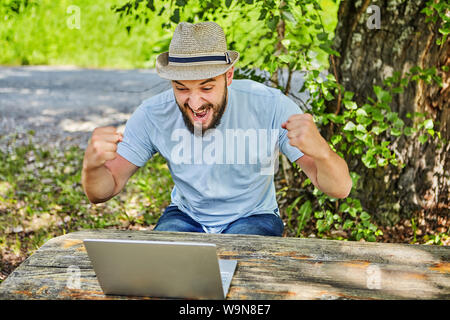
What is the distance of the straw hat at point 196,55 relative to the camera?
2.34 m

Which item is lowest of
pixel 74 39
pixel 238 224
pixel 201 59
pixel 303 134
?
pixel 74 39

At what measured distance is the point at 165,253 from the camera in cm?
143

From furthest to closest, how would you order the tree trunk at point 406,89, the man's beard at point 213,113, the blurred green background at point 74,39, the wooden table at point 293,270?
the blurred green background at point 74,39 → the tree trunk at point 406,89 → the man's beard at point 213,113 → the wooden table at point 293,270

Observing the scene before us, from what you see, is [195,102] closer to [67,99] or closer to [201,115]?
[201,115]

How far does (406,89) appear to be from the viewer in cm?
346

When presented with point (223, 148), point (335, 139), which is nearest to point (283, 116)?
point (223, 148)

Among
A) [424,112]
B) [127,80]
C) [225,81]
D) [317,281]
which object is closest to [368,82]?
[424,112]

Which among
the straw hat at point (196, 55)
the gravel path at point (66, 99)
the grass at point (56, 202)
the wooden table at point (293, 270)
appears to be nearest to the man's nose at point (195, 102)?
the straw hat at point (196, 55)

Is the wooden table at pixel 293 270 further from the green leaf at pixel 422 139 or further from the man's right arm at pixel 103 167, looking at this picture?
the green leaf at pixel 422 139

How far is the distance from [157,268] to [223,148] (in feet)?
3.72

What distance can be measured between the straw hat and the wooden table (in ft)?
2.51

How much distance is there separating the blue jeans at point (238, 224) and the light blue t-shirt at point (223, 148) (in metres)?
0.05

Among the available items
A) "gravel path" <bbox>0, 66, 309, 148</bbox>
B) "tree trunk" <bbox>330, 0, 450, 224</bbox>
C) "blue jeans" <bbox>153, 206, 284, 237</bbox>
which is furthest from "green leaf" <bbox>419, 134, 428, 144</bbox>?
"gravel path" <bbox>0, 66, 309, 148</bbox>

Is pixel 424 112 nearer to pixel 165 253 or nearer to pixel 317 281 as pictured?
pixel 317 281
